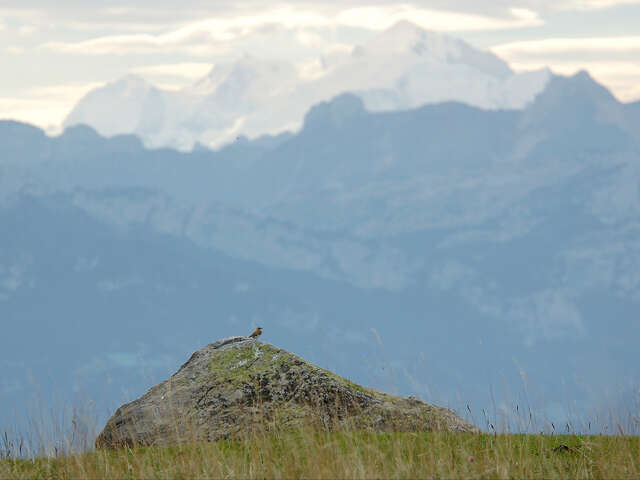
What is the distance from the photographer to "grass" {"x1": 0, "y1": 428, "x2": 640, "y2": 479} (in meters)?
A: 10.6

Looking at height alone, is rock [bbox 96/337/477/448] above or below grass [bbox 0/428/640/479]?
above

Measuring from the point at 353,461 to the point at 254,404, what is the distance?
4.28m

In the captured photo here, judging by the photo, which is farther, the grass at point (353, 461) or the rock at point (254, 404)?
the rock at point (254, 404)

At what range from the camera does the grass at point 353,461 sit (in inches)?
417

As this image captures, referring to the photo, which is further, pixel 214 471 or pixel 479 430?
pixel 479 430

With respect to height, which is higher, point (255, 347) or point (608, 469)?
point (255, 347)

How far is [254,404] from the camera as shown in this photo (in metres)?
14.5

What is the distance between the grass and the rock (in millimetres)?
799

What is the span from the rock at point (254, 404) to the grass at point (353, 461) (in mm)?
799

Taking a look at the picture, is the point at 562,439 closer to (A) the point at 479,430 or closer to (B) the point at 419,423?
(A) the point at 479,430

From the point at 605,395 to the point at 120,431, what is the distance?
8745 mm

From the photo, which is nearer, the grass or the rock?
the grass

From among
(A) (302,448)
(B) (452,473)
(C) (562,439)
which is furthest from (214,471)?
(C) (562,439)

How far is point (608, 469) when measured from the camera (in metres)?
11.4
